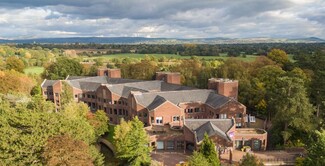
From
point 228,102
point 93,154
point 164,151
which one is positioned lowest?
point 164,151

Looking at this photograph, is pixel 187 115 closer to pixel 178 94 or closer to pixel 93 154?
pixel 178 94

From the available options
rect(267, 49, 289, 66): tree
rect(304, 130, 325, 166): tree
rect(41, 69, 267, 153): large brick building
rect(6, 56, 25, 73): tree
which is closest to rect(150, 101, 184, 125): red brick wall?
rect(41, 69, 267, 153): large brick building

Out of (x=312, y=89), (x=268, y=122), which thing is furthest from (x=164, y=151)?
(x=312, y=89)

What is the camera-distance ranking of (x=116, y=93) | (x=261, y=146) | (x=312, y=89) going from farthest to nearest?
1. (x=116, y=93)
2. (x=312, y=89)
3. (x=261, y=146)

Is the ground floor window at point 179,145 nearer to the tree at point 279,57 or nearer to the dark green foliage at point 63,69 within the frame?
the tree at point 279,57

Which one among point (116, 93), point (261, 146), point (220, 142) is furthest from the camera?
point (116, 93)
